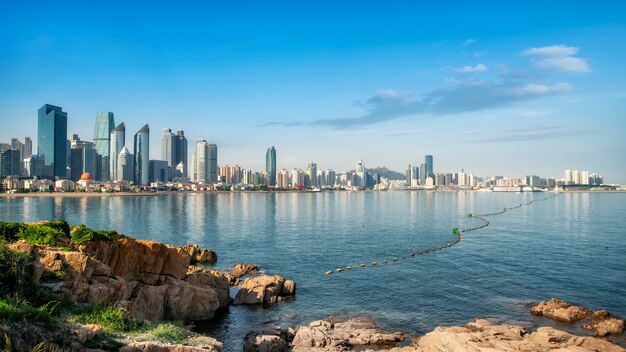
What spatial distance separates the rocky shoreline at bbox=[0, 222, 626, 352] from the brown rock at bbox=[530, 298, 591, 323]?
0.26 feet

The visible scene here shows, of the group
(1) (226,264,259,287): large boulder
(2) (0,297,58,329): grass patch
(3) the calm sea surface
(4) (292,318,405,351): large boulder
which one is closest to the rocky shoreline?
(4) (292,318,405,351): large boulder

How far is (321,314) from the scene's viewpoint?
3703cm

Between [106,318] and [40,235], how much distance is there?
13545 millimetres

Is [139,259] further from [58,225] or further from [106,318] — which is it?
[106,318]

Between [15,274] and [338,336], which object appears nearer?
[15,274]

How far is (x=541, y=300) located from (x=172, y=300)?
114ft

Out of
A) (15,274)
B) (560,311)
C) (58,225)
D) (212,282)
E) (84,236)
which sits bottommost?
(560,311)

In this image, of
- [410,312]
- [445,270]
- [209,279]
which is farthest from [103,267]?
[445,270]

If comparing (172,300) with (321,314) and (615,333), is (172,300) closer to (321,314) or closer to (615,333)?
(321,314)

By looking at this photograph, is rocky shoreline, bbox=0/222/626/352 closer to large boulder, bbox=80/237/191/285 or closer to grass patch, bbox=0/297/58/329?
large boulder, bbox=80/237/191/285

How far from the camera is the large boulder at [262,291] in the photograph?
39844 mm

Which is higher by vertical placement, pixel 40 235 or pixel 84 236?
pixel 40 235

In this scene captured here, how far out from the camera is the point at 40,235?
28.4 metres

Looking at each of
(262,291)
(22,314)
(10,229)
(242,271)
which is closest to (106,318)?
(22,314)
